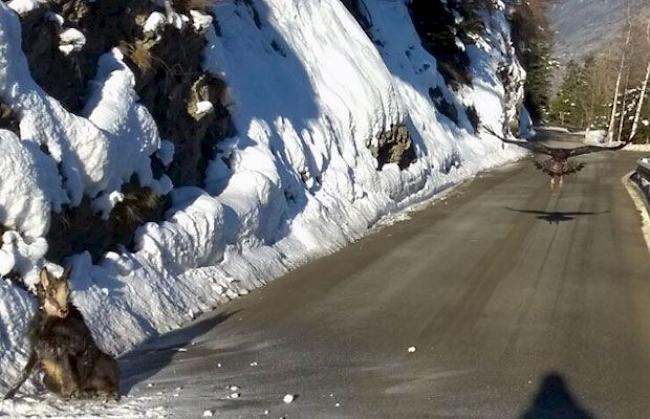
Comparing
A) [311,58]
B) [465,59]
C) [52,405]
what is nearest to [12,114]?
[52,405]

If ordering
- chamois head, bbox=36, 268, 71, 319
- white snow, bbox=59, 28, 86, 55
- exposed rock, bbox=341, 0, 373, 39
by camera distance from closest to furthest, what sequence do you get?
chamois head, bbox=36, 268, 71, 319 → white snow, bbox=59, 28, 86, 55 → exposed rock, bbox=341, 0, 373, 39

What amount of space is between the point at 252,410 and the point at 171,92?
26.1 ft

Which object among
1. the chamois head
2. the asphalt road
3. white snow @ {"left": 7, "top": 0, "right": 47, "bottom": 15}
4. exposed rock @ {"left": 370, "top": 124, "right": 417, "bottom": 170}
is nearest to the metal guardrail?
exposed rock @ {"left": 370, "top": 124, "right": 417, "bottom": 170}

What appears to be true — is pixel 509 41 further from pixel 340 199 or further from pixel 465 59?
pixel 340 199

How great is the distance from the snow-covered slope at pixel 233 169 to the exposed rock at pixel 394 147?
21cm

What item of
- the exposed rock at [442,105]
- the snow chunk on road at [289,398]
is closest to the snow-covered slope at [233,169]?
the snow chunk on road at [289,398]

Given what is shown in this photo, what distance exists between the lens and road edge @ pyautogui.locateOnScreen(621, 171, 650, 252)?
62.4 ft

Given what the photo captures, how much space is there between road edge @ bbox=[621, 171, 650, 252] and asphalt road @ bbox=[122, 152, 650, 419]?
132 cm

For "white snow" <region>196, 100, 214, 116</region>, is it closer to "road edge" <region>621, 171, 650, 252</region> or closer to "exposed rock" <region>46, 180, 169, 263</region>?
"exposed rock" <region>46, 180, 169, 263</region>

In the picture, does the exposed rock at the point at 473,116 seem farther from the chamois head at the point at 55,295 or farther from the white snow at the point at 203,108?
the chamois head at the point at 55,295

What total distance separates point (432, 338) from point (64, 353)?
4.27 metres

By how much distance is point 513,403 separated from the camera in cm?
757

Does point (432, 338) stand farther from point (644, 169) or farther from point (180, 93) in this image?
point (644, 169)

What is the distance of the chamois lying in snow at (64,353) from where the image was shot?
6.98 meters
